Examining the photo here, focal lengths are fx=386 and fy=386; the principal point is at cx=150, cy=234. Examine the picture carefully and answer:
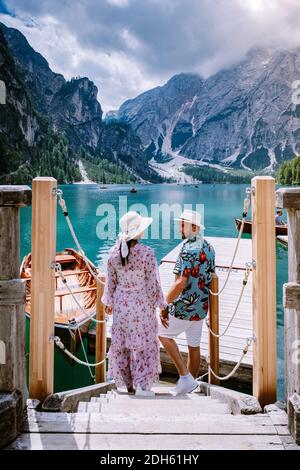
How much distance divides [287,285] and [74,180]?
17434 cm

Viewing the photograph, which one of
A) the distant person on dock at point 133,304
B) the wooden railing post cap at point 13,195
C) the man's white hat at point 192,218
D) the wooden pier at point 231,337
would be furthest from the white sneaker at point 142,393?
the wooden pier at point 231,337

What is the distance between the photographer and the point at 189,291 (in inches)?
155

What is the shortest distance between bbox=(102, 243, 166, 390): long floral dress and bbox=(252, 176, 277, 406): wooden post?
38.1 inches

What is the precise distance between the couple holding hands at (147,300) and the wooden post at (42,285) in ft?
2.16

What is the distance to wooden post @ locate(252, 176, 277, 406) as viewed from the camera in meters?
2.98

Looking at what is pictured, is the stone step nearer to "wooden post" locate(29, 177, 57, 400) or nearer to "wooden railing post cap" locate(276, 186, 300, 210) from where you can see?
"wooden post" locate(29, 177, 57, 400)

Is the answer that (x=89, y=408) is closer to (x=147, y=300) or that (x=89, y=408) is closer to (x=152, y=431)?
(x=152, y=431)

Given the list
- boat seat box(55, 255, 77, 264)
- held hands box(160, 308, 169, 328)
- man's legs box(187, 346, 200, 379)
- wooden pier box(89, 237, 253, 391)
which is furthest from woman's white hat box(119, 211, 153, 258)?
boat seat box(55, 255, 77, 264)

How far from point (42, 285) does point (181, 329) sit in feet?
5.60

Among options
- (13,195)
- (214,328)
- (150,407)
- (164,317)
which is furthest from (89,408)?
(13,195)

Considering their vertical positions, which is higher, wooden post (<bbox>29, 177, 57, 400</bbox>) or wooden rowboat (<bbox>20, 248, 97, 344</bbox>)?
wooden post (<bbox>29, 177, 57, 400</bbox>)

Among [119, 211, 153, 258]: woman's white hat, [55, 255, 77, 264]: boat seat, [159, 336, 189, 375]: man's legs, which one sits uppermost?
[119, 211, 153, 258]: woman's white hat

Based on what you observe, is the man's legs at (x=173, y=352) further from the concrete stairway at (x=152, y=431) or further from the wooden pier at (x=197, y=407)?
the concrete stairway at (x=152, y=431)

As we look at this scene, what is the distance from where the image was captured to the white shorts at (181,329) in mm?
4059
